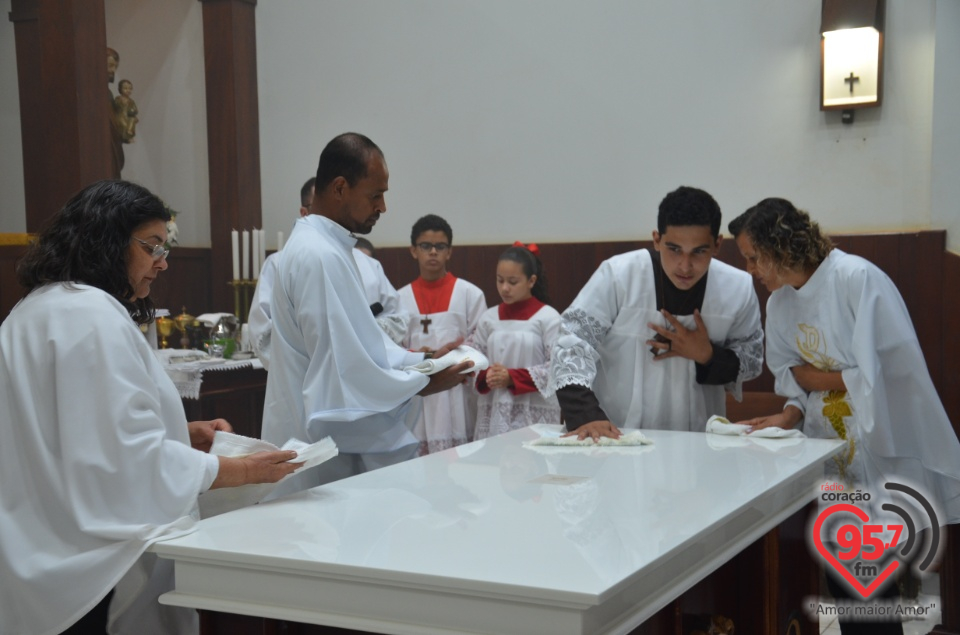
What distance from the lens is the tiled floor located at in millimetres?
4066

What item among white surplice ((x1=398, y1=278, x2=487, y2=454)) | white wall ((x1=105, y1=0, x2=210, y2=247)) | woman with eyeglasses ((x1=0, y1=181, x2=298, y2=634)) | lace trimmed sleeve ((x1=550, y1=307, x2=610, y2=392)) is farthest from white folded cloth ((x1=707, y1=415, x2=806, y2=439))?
white wall ((x1=105, y1=0, x2=210, y2=247))

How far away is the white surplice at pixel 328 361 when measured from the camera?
8.92 ft

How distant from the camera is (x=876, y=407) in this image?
3.11 m

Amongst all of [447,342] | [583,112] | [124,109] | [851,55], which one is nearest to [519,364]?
[447,342]

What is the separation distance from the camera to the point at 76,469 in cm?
185

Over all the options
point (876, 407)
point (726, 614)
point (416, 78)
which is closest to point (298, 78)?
point (416, 78)

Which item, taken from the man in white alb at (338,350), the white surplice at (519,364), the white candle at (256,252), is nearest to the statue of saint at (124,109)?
the white candle at (256,252)

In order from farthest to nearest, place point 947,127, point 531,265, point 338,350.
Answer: point 531,265 → point 947,127 → point 338,350

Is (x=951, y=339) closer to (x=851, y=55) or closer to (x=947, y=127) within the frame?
(x=947, y=127)

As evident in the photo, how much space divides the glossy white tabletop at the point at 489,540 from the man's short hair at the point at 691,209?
89cm

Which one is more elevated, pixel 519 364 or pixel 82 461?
pixel 82 461

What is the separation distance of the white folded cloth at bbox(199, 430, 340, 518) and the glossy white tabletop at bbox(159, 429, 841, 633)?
0.35 ft

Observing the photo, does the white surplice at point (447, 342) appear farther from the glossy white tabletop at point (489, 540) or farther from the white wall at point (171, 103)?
the white wall at point (171, 103)

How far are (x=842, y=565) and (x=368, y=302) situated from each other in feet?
6.26
